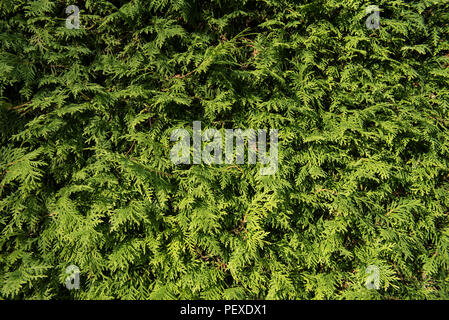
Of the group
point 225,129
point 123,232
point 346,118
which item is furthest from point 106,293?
point 346,118

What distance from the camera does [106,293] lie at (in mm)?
2416

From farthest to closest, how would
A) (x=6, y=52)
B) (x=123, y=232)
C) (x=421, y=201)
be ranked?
(x=421, y=201) → (x=123, y=232) → (x=6, y=52)

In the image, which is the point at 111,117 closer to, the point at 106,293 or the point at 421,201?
the point at 106,293

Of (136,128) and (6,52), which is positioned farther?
(136,128)

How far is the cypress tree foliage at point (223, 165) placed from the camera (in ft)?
7.76

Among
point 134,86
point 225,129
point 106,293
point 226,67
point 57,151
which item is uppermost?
point 226,67

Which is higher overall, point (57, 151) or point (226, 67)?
point (226, 67)

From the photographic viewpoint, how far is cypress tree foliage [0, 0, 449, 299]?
2.37 meters

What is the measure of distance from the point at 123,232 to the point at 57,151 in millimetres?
994

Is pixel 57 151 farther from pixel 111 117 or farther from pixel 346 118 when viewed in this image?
pixel 346 118

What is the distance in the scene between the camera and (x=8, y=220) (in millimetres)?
2537

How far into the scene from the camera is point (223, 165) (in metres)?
2.51

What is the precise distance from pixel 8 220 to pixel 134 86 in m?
1.89

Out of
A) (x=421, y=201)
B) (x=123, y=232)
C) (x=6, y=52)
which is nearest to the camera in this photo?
(x=6, y=52)
